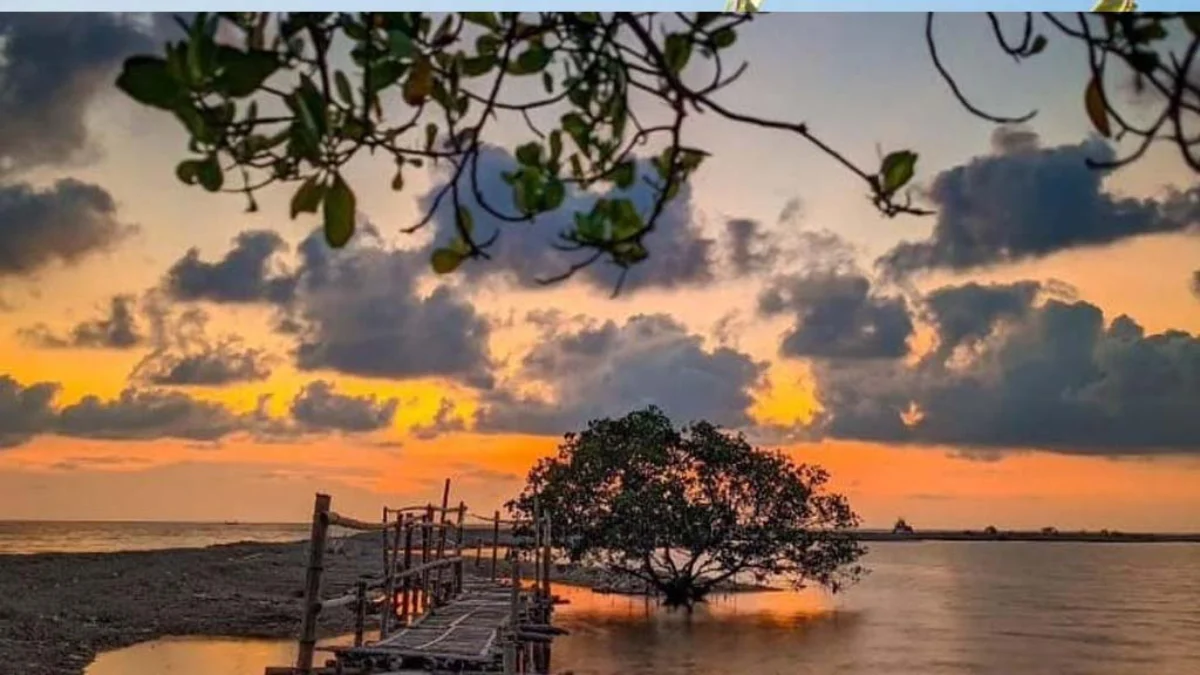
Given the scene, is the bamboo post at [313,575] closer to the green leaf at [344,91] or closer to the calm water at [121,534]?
the calm water at [121,534]

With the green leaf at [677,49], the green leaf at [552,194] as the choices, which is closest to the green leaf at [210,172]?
the green leaf at [552,194]

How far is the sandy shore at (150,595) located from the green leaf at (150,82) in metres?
2.85

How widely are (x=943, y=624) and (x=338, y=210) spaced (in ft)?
11.1

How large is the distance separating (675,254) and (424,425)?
731mm

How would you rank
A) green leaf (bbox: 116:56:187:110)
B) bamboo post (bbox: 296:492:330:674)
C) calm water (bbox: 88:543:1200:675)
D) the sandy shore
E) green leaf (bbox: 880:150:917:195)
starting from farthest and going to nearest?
the sandy shore, calm water (bbox: 88:543:1200:675), bamboo post (bbox: 296:492:330:674), green leaf (bbox: 880:150:917:195), green leaf (bbox: 116:56:187:110)

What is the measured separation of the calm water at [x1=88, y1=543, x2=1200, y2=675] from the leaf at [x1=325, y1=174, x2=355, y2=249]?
8.98 feet

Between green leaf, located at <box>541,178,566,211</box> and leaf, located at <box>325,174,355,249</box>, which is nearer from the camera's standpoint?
leaf, located at <box>325,174,355,249</box>

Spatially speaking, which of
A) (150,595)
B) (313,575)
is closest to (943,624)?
(313,575)

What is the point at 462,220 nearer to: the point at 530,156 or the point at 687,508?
the point at 530,156

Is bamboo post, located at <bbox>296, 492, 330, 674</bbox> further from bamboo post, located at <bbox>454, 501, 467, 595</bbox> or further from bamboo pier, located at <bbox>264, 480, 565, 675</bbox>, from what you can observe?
bamboo post, located at <bbox>454, 501, 467, 595</bbox>

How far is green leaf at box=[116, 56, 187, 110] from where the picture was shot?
877 mm

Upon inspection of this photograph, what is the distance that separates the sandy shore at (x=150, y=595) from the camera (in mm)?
3920

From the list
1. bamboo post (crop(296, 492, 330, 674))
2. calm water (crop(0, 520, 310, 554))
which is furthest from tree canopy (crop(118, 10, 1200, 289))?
calm water (crop(0, 520, 310, 554))

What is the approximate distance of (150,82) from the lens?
889 mm
